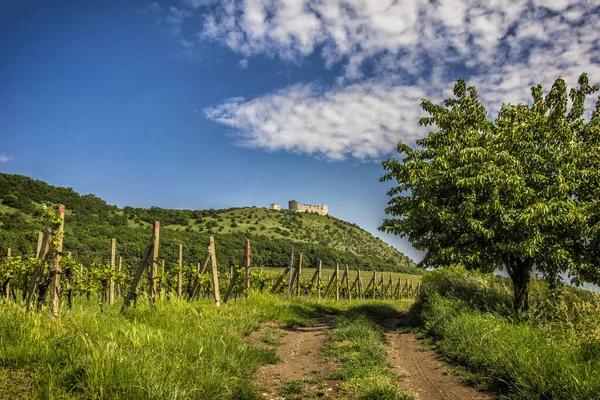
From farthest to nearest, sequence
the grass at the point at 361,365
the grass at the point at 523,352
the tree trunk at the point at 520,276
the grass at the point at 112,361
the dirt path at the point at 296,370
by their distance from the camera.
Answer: the tree trunk at the point at 520,276
the dirt path at the point at 296,370
the grass at the point at 361,365
the grass at the point at 523,352
the grass at the point at 112,361

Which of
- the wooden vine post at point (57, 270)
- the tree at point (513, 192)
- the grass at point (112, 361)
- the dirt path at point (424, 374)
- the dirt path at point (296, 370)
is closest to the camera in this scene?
the grass at point (112, 361)

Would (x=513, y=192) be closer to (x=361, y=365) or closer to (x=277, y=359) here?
→ (x=361, y=365)

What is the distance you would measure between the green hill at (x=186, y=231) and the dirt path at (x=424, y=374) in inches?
539

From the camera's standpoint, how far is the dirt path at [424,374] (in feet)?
17.7

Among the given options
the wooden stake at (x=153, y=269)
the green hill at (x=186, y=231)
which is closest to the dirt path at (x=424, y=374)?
the wooden stake at (x=153, y=269)

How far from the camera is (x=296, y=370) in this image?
6.80m

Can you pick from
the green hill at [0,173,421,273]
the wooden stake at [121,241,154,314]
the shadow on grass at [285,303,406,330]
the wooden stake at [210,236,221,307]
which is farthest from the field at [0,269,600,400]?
the green hill at [0,173,421,273]

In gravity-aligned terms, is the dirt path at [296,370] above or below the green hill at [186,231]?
below

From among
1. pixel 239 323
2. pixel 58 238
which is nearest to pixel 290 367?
pixel 239 323

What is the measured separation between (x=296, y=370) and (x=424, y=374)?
242 centimetres

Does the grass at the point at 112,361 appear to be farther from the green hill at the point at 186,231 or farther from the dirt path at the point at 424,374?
the green hill at the point at 186,231

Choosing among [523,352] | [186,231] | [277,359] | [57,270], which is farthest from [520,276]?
[186,231]

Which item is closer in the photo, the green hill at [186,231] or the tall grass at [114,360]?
the tall grass at [114,360]

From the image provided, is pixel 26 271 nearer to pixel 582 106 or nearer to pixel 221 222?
pixel 582 106
